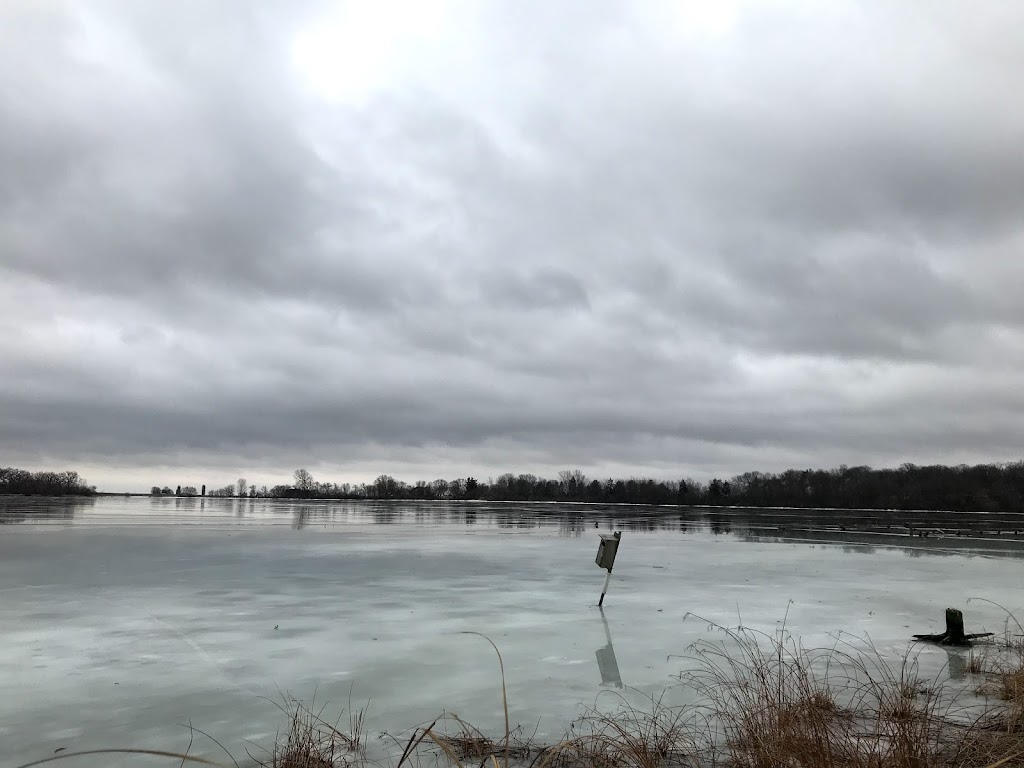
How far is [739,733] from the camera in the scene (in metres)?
4.81

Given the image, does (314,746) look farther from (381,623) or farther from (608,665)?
(381,623)

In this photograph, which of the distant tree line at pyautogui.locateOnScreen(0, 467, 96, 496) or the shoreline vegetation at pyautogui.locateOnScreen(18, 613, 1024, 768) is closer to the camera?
the shoreline vegetation at pyautogui.locateOnScreen(18, 613, 1024, 768)

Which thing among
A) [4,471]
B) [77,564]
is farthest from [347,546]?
[4,471]

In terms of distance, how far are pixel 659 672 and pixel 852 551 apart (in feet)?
67.4

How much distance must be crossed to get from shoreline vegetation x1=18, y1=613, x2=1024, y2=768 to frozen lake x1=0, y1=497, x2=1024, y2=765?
1.18 ft

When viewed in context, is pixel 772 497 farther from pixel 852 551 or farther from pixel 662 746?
pixel 662 746

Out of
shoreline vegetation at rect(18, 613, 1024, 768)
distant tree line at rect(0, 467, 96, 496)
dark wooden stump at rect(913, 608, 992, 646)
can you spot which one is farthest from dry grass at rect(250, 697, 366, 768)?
distant tree line at rect(0, 467, 96, 496)

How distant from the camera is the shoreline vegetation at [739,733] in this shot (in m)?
4.25

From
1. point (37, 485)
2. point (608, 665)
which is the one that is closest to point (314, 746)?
point (608, 665)

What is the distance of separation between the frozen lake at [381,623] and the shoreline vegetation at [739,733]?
0.36 meters

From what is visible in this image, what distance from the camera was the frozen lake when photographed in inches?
252

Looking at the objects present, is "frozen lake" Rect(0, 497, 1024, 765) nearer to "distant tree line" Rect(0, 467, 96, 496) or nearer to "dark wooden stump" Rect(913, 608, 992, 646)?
"dark wooden stump" Rect(913, 608, 992, 646)

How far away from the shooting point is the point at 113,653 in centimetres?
837

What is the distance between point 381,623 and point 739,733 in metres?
6.86
